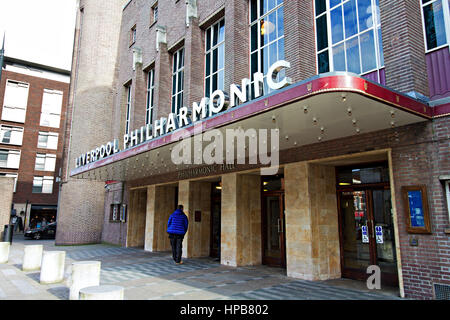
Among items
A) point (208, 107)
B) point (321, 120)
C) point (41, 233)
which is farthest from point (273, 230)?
point (41, 233)

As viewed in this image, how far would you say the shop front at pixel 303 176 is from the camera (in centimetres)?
590

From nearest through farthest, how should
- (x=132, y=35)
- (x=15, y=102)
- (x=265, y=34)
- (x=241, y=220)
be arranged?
(x=241, y=220) < (x=265, y=34) < (x=132, y=35) < (x=15, y=102)

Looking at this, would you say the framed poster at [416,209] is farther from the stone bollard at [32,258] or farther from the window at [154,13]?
the window at [154,13]

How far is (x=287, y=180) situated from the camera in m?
9.01

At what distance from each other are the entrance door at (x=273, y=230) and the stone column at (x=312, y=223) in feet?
4.76

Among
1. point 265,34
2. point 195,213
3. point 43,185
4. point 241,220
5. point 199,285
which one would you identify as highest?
point 265,34

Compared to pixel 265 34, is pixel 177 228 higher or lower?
lower

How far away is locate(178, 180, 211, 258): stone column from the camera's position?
42.1ft

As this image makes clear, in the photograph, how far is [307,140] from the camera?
8203 mm

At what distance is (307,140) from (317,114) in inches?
84.3

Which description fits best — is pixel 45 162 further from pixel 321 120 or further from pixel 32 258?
pixel 321 120

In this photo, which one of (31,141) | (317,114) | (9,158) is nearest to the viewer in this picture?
(317,114)
